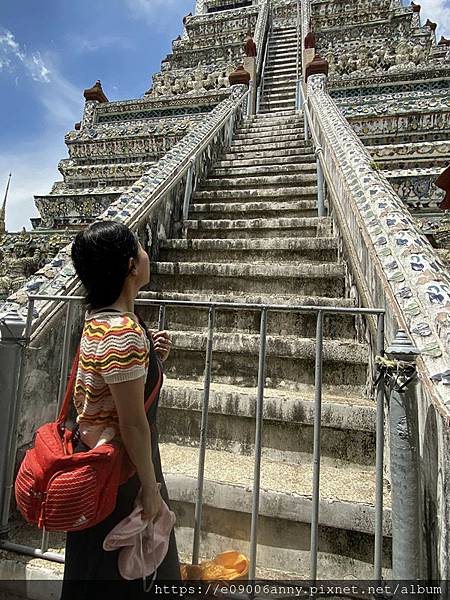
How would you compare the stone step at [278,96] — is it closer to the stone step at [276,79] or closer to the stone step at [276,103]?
the stone step at [276,103]

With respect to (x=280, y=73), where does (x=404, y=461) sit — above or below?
below

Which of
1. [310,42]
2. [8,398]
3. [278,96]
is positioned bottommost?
[8,398]

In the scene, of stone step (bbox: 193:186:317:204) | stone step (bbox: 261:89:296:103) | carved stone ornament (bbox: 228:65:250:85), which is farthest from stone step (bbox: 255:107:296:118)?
stone step (bbox: 193:186:317:204)

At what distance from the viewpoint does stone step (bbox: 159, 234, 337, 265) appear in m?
3.96

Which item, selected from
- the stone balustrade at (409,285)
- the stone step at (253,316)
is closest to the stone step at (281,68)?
the stone balustrade at (409,285)

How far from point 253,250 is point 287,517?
277 cm

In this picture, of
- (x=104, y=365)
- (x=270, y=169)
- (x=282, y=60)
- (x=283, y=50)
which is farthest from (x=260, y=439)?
(x=283, y=50)

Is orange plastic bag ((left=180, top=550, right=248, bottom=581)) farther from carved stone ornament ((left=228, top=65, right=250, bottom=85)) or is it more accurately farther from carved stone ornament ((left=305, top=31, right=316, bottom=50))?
carved stone ornament ((left=305, top=31, right=316, bottom=50))

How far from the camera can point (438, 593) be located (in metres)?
1.35

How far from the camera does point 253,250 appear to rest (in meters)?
4.18

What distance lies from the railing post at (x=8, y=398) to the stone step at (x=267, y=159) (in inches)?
195

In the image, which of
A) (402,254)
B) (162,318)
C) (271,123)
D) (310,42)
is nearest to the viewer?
(162,318)

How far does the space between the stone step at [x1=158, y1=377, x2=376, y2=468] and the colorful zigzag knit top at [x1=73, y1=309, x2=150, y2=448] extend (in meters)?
1.44

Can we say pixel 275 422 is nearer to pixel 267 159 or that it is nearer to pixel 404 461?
pixel 404 461
